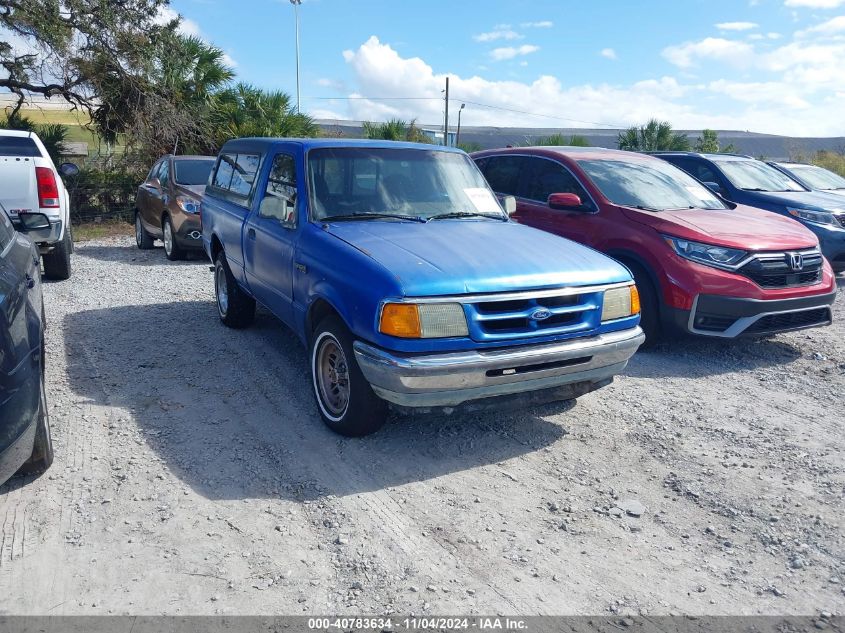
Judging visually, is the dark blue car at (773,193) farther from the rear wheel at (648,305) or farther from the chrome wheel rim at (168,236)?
the chrome wheel rim at (168,236)

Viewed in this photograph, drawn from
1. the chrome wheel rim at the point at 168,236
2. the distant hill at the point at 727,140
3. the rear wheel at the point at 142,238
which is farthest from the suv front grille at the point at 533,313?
the distant hill at the point at 727,140

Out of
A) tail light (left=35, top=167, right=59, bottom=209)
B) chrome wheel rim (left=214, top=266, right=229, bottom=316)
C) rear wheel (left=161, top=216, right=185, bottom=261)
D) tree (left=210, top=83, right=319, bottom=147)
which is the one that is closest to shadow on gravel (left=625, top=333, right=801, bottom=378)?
chrome wheel rim (left=214, top=266, right=229, bottom=316)

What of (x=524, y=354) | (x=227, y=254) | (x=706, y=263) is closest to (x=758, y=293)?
(x=706, y=263)

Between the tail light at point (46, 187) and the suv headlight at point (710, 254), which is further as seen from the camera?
the tail light at point (46, 187)

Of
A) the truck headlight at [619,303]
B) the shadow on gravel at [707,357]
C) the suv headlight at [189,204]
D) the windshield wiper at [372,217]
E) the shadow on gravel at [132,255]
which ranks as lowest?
the shadow on gravel at [707,357]

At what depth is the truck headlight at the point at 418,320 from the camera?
12.0 ft

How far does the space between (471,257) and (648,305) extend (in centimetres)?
276

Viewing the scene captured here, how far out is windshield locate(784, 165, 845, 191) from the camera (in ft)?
40.6

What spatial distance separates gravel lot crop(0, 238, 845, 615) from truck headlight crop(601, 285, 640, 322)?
80 cm

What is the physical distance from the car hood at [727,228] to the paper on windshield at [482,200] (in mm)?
1716

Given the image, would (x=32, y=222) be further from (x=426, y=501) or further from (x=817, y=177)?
(x=817, y=177)

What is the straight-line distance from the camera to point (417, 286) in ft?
12.1

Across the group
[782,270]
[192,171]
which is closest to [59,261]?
[192,171]

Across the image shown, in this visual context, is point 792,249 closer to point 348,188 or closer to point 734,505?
point 734,505
